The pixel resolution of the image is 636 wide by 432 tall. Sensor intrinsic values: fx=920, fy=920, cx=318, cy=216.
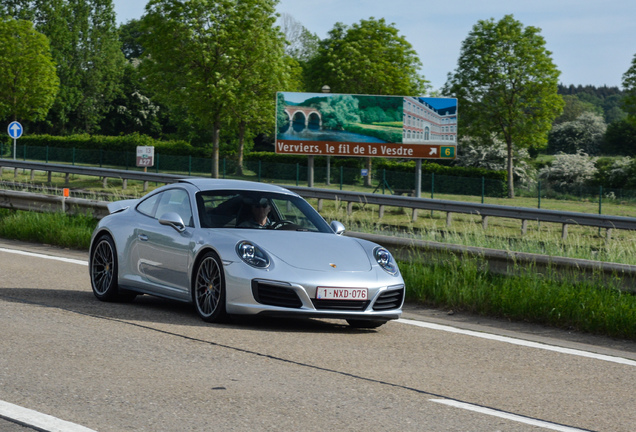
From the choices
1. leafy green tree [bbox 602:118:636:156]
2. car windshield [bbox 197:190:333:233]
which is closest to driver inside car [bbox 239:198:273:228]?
car windshield [bbox 197:190:333:233]

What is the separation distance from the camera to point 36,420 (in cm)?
470

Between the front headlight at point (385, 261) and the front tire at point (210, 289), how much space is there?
1432 mm

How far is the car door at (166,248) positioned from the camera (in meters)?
8.45

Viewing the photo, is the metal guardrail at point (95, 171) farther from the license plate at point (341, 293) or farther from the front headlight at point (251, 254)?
the license plate at point (341, 293)

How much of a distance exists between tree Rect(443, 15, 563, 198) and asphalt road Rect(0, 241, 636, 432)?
4609cm

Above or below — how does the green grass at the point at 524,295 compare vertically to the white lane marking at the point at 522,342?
above

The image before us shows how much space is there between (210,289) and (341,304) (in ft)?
3.88

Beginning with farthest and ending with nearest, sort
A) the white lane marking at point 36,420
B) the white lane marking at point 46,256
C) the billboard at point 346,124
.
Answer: the billboard at point 346,124 → the white lane marking at point 46,256 → the white lane marking at point 36,420

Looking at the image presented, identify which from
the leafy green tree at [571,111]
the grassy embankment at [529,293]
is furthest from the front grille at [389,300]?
the leafy green tree at [571,111]

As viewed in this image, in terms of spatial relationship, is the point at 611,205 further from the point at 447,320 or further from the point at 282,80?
the point at 447,320

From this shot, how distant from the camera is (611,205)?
34312 mm

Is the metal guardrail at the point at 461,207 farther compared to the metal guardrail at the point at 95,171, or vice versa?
the metal guardrail at the point at 95,171

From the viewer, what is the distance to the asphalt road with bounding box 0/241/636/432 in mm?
4992

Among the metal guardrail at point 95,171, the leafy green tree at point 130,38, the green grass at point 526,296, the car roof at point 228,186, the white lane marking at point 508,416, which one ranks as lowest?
the white lane marking at point 508,416
